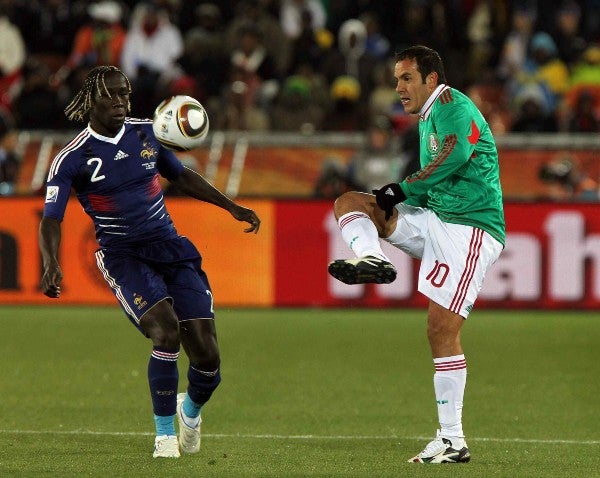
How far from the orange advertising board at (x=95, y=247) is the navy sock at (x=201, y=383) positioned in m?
8.01

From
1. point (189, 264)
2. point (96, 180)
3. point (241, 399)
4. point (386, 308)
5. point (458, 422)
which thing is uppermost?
point (96, 180)

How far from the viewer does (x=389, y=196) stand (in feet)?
24.4

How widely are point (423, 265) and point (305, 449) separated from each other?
1.30 meters

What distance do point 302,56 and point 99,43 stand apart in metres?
2.90


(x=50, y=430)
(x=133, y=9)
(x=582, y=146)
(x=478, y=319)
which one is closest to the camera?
(x=50, y=430)

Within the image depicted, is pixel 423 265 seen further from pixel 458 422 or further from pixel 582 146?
pixel 582 146

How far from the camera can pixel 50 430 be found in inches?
333

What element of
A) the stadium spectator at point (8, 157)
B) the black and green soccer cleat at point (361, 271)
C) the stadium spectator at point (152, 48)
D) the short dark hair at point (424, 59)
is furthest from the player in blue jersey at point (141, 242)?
the stadium spectator at point (152, 48)

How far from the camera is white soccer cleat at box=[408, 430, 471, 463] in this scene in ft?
24.2

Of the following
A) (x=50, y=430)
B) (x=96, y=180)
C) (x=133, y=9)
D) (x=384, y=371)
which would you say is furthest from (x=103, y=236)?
(x=133, y=9)

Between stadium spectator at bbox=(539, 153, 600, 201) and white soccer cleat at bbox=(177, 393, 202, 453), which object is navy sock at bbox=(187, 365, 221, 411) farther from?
stadium spectator at bbox=(539, 153, 600, 201)

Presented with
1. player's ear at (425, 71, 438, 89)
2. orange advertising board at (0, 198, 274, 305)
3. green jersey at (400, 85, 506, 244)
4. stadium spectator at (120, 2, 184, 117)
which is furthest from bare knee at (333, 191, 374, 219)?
stadium spectator at (120, 2, 184, 117)

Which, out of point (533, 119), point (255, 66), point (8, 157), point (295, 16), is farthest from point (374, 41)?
point (8, 157)

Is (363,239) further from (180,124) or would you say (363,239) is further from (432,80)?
(180,124)
